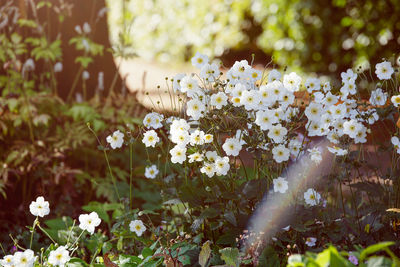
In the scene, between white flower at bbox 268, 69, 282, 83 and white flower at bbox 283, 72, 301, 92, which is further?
white flower at bbox 268, 69, 282, 83

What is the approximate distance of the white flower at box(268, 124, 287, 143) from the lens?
2061mm

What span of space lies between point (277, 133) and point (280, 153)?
0.30 feet

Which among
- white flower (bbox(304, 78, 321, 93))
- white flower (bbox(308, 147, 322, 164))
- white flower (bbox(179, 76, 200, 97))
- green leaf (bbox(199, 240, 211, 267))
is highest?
white flower (bbox(179, 76, 200, 97))

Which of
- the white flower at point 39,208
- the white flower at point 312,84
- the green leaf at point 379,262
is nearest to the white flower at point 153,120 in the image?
the white flower at point 39,208

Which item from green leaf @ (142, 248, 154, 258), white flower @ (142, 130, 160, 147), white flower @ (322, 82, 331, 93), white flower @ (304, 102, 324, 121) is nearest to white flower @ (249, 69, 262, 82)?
white flower @ (304, 102, 324, 121)

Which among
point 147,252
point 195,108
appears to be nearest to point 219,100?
point 195,108

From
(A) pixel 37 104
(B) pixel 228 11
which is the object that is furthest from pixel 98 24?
(B) pixel 228 11

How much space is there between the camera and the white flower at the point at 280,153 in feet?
6.91

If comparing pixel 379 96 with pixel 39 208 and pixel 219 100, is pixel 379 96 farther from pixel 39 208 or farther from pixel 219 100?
pixel 39 208

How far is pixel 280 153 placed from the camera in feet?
6.95

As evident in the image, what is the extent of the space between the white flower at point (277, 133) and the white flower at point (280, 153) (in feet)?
0.17

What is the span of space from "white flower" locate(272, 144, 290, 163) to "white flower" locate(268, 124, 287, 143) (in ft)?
0.17

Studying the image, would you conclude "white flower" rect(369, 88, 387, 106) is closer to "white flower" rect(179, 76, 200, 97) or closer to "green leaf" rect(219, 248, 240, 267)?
"white flower" rect(179, 76, 200, 97)

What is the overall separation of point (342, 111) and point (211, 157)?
0.54 meters
